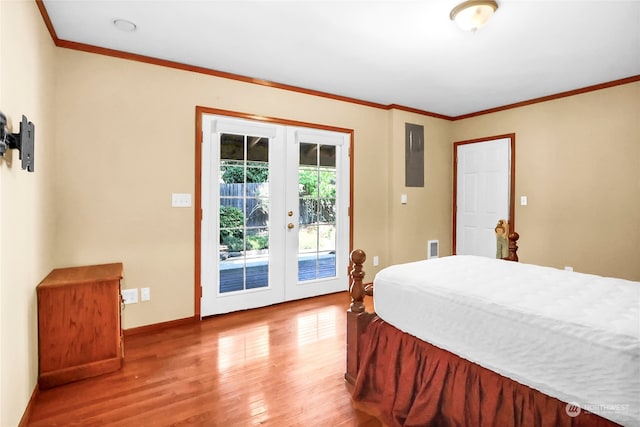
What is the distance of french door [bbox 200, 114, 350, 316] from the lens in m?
3.31

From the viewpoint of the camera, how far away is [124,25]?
7.88 feet

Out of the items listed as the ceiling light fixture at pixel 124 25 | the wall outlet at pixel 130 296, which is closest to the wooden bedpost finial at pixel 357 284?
the wall outlet at pixel 130 296

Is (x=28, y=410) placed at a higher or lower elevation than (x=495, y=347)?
lower

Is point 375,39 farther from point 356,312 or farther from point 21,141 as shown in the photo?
point 21,141

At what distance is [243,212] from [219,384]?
175 centimetres

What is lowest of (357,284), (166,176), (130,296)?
(130,296)

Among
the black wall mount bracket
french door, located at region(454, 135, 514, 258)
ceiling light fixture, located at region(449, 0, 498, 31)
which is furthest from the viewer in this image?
french door, located at region(454, 135, 514, 258)

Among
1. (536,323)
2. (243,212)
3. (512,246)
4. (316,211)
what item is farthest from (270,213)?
(536,323)

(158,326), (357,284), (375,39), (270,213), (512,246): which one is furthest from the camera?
(270,213)

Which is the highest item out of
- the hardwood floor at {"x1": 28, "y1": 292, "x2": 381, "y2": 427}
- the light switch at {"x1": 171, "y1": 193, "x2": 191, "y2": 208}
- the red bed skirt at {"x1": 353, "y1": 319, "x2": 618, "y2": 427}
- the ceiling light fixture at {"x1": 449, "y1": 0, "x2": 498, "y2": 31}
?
the ceiling light fixture at {"x1": 449, "y1": 0, "x2": 498, "y2": 31}

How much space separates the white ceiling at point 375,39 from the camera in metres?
2.20

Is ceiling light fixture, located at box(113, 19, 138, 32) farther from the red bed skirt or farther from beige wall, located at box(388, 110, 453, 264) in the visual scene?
beige wall, located at box(388, 110, 453, 264)

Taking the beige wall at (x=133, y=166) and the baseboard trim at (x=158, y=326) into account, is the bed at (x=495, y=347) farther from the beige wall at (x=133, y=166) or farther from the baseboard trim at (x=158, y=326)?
the beige wall at (x=133, y=166)

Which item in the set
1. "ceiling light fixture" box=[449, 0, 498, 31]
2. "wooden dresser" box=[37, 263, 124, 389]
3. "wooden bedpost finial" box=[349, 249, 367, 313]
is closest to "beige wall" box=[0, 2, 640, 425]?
"wooden dresser" box=[37, 263, 124, 389]
